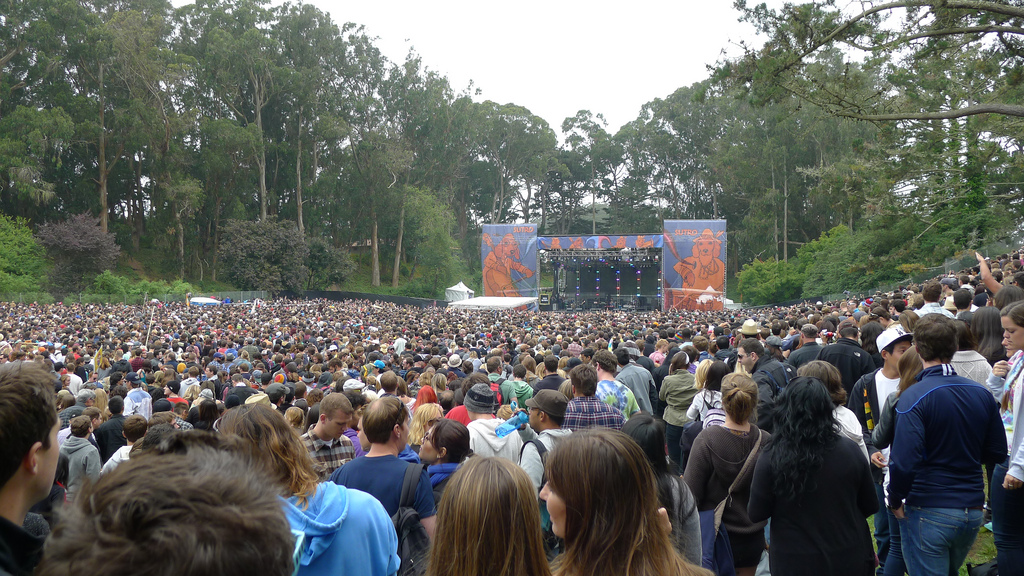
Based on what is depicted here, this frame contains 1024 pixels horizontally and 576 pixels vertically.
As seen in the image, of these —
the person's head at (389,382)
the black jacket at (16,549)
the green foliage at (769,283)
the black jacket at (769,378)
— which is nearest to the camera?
the black jacket at (16,549)

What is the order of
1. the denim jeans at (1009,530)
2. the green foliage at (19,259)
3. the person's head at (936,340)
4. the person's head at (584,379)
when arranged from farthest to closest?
the green foliage at (19,259), the person's head at (584,379), the person's head at (936,340), the denim jeans at (1009,530)

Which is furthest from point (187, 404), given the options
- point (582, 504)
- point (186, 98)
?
point (186, 98)

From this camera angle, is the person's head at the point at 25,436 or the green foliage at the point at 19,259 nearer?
the person's head at the point at 25,436

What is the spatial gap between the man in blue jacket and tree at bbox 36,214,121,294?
1588 inches

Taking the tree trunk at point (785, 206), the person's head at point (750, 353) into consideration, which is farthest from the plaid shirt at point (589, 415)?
the tree trunk at point (785, 206)

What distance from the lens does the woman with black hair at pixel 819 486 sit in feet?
8.79

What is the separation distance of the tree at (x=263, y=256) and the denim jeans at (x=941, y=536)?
1535 inches

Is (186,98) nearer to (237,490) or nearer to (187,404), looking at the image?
(187,404)

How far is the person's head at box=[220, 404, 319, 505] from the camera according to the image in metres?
2.12

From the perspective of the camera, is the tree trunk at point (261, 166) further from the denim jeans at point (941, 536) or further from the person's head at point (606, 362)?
the denim jeans at point (941, 536)

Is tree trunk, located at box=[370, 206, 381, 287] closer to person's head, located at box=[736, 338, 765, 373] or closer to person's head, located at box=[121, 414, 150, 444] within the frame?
person's head, located at box=[736, 338, 765, 373]

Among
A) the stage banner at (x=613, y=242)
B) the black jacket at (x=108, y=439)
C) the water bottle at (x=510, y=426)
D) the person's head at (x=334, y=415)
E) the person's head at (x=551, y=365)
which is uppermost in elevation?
the stage banner at (x=613, y=242)

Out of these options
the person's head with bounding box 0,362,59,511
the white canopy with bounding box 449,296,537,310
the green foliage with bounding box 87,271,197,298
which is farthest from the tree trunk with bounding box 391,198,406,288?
the person's head with bounding box 0,362,59,511

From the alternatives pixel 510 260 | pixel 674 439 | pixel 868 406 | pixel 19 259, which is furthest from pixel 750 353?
pixel 19 259
